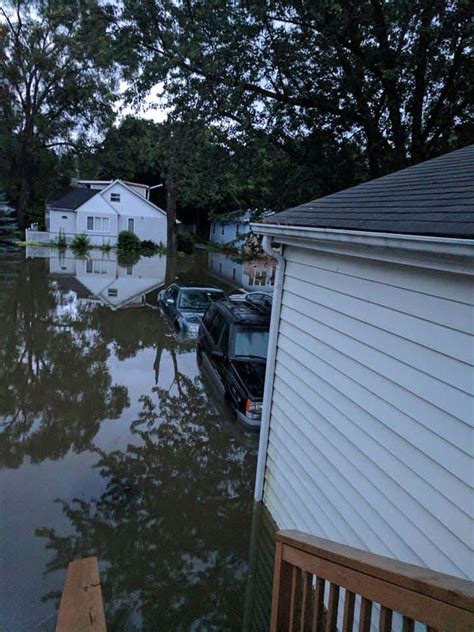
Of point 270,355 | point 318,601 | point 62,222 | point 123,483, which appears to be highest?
point 62,222

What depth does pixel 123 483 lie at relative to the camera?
238 inches

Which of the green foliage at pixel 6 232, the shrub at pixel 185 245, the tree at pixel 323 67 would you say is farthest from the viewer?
the shrub at pixel 185 245

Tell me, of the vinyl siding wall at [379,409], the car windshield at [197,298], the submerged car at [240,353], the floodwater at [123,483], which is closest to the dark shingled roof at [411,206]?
the vinyl siding wall at [379,409]

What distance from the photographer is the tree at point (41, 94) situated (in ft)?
117

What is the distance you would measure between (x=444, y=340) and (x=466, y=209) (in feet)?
2.65

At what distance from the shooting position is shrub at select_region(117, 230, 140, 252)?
38.3 m

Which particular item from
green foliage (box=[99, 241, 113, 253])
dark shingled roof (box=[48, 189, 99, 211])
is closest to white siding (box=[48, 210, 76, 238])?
dark shingled roof (box=[48, 189, 99, 211])

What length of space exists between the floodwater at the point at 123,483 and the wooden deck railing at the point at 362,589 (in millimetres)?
1990

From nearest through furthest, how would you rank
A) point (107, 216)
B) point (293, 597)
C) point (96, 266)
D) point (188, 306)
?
point (293, 597) → point (188, 306) → point (96, 266) → point (107, 216)

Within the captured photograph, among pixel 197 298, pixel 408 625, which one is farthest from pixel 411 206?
pixel 197 298

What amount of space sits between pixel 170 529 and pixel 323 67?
11.9 meters

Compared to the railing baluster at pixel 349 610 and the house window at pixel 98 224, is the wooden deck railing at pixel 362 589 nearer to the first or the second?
the railing baluster at pixel 349 610

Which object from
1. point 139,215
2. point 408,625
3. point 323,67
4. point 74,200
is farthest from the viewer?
point 74,200

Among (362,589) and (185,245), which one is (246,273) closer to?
(185,245)
